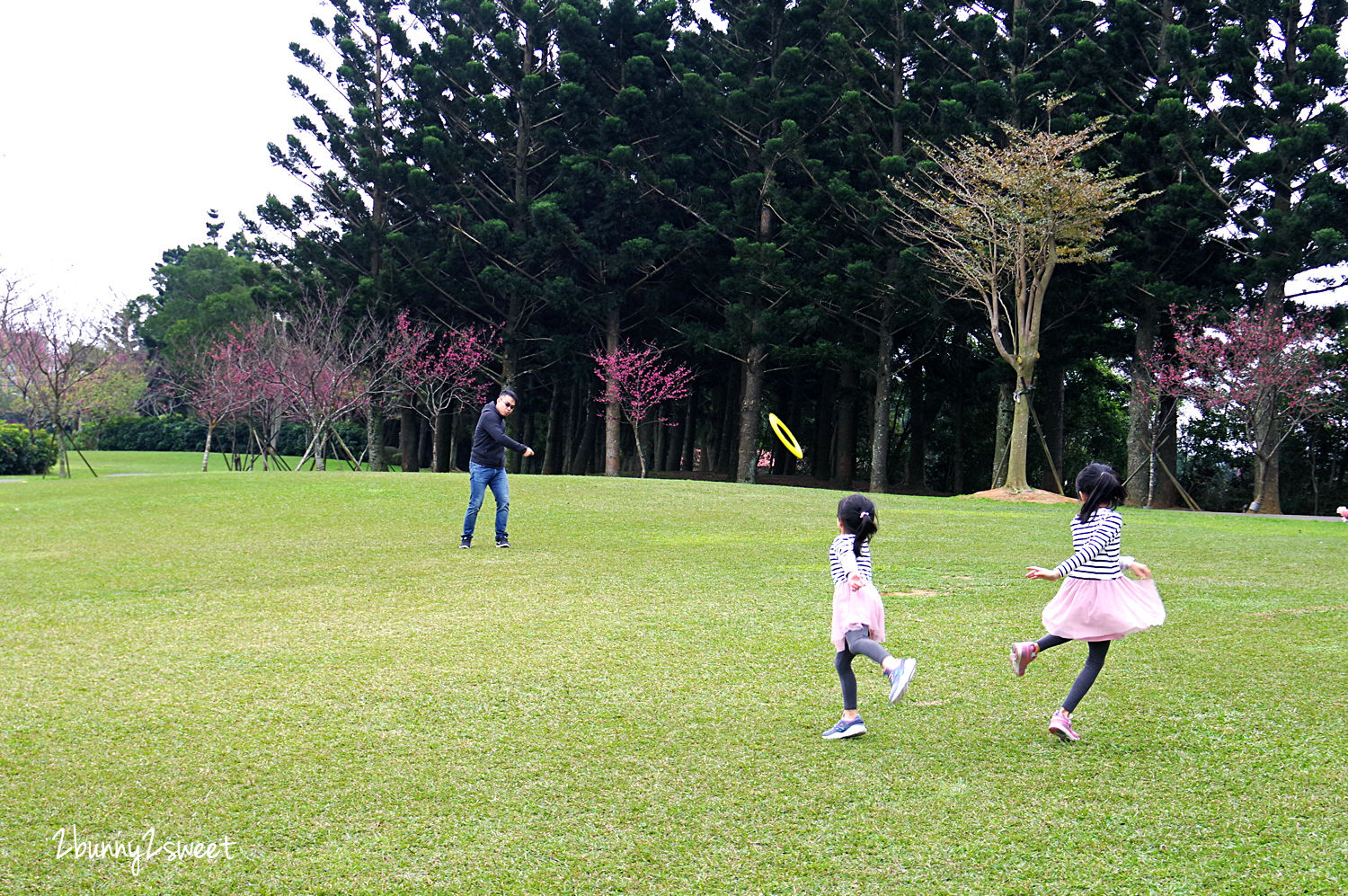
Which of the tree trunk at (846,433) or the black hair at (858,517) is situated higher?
the tree trunk at (846,433)

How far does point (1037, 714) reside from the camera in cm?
505

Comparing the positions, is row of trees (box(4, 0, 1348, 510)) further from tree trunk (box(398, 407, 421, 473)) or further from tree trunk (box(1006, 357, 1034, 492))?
tree trunk (box(398, 407, 421, 473))

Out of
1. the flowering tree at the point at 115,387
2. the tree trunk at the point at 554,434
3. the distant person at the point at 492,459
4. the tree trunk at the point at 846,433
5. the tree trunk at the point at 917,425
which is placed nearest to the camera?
the distant person at the point at 492,459

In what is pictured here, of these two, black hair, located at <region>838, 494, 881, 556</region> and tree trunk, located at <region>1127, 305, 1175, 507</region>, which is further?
tree trunk, located at <region>1127, 305, 1175, 507</region>

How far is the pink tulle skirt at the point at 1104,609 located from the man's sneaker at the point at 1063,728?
1.17ft

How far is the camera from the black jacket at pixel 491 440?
35.7 feet

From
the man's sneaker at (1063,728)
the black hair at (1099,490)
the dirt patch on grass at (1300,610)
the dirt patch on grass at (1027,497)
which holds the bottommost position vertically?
the man's sneaker at (1063,728)

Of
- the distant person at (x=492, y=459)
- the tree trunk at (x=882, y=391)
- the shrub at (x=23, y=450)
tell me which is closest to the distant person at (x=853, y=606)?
the distant person at (x=492, y=459)

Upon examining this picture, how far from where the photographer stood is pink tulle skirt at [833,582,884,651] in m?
4.68

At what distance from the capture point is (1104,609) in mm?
4625

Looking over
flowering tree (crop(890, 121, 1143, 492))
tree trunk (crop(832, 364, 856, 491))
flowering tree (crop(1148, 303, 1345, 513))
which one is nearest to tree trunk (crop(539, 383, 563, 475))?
tree trunk (crop(832, 364, 856, 491))

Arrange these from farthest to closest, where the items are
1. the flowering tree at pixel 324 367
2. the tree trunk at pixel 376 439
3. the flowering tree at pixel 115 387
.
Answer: the flowering tree at pixel 115 387, the tree trunk at pixel 376 439, the flowering tree at pixel 324 367

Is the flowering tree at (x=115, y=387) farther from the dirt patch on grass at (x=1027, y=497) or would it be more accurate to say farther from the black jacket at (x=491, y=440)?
the black jacket at (x=491, y=440)

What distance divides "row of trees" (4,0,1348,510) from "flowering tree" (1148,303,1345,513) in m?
0.34
